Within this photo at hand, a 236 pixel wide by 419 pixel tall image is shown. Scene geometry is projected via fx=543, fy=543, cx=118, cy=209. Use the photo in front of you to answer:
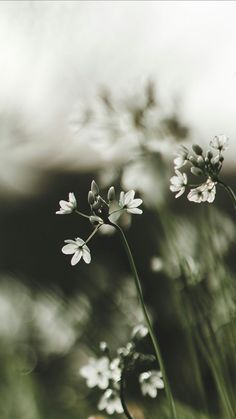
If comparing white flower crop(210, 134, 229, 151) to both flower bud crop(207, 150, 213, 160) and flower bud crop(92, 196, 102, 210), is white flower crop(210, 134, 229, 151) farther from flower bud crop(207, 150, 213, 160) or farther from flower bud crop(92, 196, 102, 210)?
flower bud crop(92, 196, 102, 210)

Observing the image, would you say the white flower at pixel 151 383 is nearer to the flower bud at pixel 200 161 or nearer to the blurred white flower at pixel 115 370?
the blurred white flower at pixel 115 370

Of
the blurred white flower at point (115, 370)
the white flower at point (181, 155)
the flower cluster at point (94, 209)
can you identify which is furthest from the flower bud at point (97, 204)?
the blurred white flower at point (115, 370)

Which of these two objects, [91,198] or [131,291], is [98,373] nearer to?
[91,198]

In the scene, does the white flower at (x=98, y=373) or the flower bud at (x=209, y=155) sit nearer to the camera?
the flower bud at (x=209, y=155)

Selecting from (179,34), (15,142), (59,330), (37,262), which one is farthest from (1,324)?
(179,34)

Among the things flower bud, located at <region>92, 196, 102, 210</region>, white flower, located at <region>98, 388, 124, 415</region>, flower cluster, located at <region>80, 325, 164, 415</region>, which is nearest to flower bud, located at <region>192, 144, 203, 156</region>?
flower bud, located at <region>92, 196, 102, 210</region>

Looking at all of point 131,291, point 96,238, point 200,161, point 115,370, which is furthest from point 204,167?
point 96,238

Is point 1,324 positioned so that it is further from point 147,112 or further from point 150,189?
point 147,112
